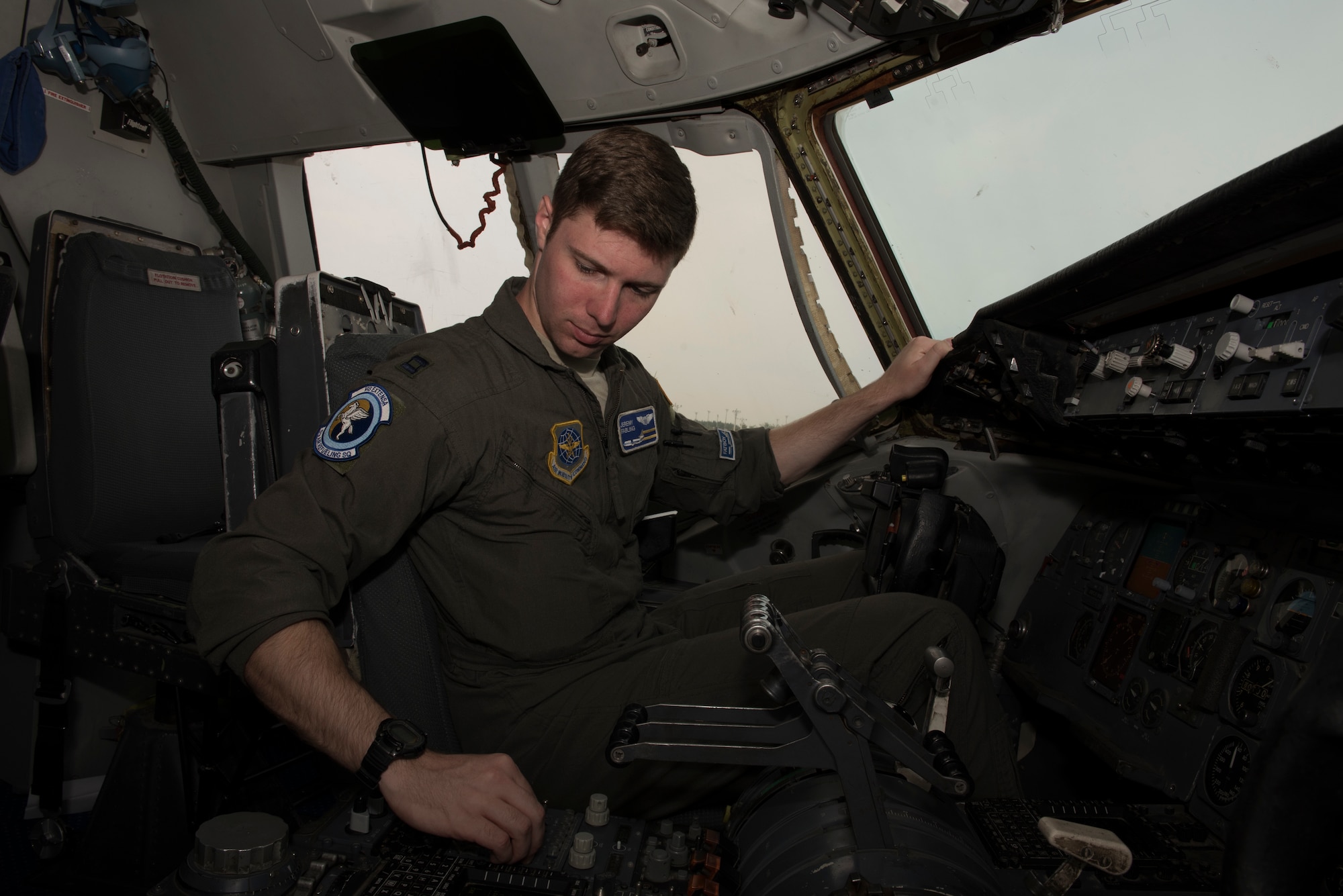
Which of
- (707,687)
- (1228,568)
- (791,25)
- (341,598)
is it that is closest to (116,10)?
(791,25)

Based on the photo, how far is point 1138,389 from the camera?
4.66ft

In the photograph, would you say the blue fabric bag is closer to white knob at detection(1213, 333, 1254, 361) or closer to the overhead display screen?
white knob at detection(1213, 333, 1254, 361)

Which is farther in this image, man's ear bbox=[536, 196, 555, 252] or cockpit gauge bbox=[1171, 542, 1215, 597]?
cockpit gauge bbox=[1171, 542, 1215, 597]

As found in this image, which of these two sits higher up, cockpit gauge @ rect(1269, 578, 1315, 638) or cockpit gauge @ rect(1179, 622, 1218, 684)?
cockpit gauge @ rect(1269, 578, 1315, 638)

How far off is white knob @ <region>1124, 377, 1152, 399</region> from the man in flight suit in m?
0.55

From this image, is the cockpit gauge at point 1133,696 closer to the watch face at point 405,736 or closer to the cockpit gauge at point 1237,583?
the cockpit gauge at point 1237,583

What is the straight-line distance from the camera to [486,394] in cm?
134

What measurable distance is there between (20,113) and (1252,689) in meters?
3.49

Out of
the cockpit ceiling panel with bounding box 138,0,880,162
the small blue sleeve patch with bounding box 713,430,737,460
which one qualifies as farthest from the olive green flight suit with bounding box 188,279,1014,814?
the cockpit ceiling panel with bounding box 138,0,880,162

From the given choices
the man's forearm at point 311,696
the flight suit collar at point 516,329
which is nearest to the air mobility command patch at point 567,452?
the flight suit collar at point 516,329

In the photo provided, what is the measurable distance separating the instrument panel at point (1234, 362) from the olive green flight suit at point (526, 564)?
1.82 ft

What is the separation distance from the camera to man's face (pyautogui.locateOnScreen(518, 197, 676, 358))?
4.36 feet

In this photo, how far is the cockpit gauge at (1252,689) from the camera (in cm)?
138

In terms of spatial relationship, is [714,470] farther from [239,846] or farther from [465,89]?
[465,89]
